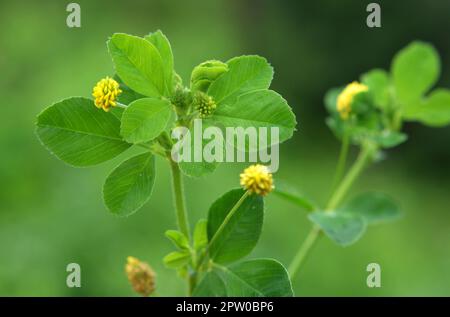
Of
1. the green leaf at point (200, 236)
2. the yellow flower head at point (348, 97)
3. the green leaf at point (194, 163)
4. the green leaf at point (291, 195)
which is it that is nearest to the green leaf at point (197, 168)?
the green leaf at point (194, 163)

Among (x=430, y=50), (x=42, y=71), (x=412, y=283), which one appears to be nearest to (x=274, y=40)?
(x=42, y=71)

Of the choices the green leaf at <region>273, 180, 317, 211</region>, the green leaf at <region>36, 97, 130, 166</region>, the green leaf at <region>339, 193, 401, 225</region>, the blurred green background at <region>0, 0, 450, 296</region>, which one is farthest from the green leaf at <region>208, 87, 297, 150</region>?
the blurred green background at <region>0, 0, 450, 296</region>

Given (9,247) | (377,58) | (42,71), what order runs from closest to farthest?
(9,247) < (42,71) < (377,58)

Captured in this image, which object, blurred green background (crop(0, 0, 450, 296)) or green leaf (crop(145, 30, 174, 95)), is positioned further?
blurred green background (crop(0, 0, 450, 296))

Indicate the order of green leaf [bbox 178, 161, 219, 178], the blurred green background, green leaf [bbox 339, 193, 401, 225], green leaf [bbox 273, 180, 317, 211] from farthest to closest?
the blurred green background
green leaf [bbox 339, 193, 401, 225]
green leaf [bbox 273, 180, 317, 211]
green leaf [bbox 178, 161, 219, 178]

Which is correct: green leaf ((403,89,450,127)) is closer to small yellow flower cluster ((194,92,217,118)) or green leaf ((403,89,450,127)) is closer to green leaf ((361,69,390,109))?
green leaf ((361,69,390,109))

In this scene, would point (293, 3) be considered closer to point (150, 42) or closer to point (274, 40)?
point (274, 40)
